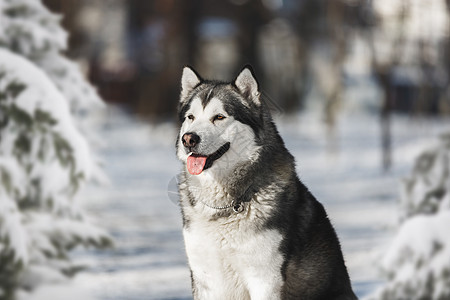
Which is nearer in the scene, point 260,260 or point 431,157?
point 260,260

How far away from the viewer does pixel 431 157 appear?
578 centimetres

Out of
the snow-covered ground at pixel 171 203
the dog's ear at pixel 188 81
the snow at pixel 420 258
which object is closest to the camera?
the dog's ear at pixel 188 81

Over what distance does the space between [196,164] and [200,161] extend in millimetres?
26

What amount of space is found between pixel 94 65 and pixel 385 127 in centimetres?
3353

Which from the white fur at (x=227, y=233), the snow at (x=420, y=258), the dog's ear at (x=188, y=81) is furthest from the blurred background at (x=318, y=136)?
the dog's ear at (x=188, y=81)

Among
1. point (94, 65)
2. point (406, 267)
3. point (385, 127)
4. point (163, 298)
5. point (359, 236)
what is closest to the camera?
point (406, 267)

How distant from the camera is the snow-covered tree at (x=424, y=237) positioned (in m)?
5.25

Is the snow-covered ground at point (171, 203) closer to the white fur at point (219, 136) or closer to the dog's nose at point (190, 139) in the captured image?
the white fur at point (219, 136)

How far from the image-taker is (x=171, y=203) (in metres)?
13.6

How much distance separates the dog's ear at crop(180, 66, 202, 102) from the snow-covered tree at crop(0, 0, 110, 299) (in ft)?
7.75

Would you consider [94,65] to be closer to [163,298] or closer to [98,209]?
[98,209]

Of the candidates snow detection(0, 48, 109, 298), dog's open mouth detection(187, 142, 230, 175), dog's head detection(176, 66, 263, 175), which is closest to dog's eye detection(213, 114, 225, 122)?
dog's head detection(176, 66, 263, 175)

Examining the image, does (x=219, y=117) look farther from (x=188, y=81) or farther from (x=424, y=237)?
(x=424, y=237)

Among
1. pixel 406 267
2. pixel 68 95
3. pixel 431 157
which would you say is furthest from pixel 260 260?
pixel 68 95
